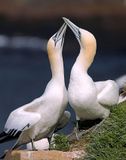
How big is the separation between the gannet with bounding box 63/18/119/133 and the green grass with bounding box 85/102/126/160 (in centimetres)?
13

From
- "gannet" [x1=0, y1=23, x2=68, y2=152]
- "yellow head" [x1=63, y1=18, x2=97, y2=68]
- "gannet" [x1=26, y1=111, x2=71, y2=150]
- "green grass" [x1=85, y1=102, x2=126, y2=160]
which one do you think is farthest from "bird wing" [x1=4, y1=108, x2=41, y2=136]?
"yellow head" [x1=63, y1=18, x2=97, y2=68]

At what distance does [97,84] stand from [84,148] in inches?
26.4

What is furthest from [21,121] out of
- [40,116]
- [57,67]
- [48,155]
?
[57,67]

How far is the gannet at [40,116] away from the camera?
22.2ft

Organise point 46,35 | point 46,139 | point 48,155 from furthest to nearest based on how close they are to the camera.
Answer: point 46,35 < point 46,139 < point 48,155

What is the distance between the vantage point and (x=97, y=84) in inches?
285

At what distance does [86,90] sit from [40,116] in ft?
1.32

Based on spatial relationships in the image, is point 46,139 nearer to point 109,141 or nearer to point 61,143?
point 61,143

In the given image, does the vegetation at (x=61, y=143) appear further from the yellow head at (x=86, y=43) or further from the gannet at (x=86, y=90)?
the yellow head at (x=86, y=43)

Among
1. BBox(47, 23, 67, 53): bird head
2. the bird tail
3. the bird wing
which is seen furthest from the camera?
BBox(47, 23, 67, 53): bird head

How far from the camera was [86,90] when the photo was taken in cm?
680

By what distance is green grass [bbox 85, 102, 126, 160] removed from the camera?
6580 millimetres

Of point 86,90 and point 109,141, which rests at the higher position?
point 86,90

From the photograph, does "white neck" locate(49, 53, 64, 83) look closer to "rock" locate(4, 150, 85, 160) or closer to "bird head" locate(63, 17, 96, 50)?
"bird head" locate(63, 17, 96, 50)
